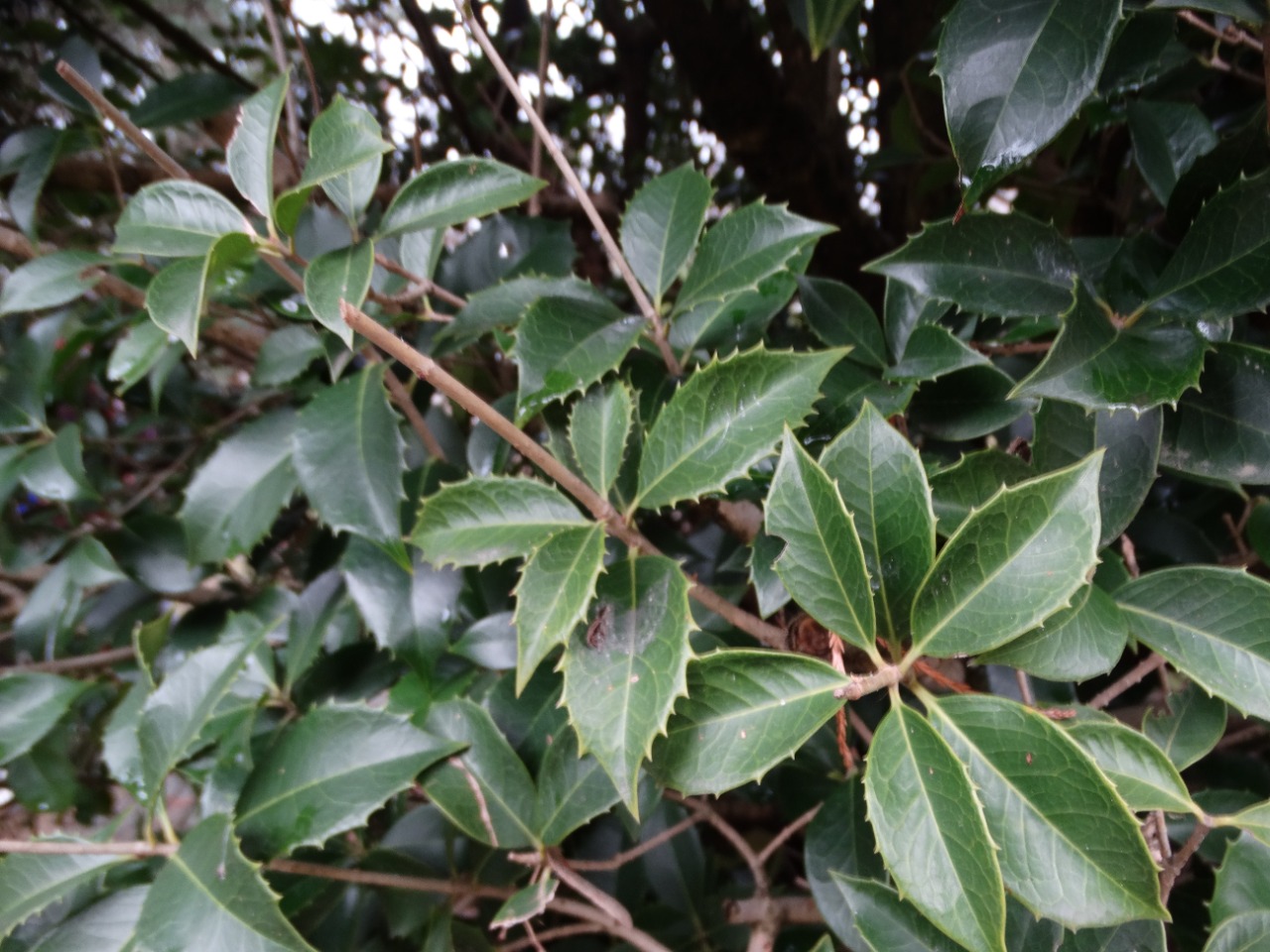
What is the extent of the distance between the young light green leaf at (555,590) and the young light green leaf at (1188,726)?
38 centimetres

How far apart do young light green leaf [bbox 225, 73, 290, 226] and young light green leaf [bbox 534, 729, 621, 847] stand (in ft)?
1.39

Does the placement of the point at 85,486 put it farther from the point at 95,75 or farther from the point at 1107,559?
the point at 1107,559

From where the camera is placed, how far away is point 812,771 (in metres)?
0.69

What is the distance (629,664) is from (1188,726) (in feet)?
1.22

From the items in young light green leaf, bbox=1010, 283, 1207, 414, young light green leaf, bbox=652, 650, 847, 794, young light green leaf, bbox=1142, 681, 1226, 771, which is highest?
young light green leaf, bbox=1010, 283, 1207, 414

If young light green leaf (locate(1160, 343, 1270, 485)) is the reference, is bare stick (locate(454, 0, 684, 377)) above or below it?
above

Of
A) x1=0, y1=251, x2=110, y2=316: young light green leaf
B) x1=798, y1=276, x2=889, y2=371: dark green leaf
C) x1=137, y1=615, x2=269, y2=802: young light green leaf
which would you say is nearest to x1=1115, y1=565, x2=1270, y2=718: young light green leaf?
x1=798, y1=276, x2=889, y2=371: dark green leaf

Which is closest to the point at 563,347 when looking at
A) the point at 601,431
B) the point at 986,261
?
the point at 601,431

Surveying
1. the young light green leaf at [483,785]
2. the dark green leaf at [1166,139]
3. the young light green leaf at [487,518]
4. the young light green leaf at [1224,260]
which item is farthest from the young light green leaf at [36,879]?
the dark green leaf at [1166,139]

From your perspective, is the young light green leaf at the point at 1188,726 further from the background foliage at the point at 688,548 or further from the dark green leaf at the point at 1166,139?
the dark green leaf at the point at 1166,139

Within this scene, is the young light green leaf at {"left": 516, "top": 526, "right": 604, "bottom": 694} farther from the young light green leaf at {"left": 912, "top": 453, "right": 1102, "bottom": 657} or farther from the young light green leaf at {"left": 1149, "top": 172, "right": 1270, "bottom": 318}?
the young light green leaf at {"left": 1149, "top": 172, "right": 1270, "bottom": 318}

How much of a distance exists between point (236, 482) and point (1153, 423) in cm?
73

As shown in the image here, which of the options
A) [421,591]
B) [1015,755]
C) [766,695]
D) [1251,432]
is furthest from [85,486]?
[1251,432]

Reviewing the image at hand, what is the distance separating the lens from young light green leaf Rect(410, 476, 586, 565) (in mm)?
437
